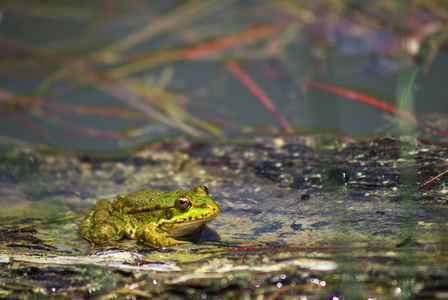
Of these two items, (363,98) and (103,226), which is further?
(363,98)

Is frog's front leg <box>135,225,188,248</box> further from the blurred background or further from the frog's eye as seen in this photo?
the blurred background

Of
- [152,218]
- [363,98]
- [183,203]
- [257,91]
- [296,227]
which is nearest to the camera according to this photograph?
[296,227]

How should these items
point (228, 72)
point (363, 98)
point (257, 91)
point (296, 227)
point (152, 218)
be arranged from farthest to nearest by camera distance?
point (228, 72)
point (257, 91)
point (363, 98)
point (152, 218)
point (296, 227)

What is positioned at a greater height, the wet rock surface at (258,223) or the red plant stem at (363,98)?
the red plant stem at (363,98)

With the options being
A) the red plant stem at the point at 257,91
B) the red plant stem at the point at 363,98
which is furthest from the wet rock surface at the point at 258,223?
the red plant stem at the point at 257,91

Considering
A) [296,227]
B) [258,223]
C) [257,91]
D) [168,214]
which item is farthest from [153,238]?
[257,91]

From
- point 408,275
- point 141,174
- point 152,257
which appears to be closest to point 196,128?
point 141,174

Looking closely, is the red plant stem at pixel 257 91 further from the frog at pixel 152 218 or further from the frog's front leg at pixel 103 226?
the frog's front leg at pixel 103 226

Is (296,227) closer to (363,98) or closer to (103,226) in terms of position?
(103,226)
